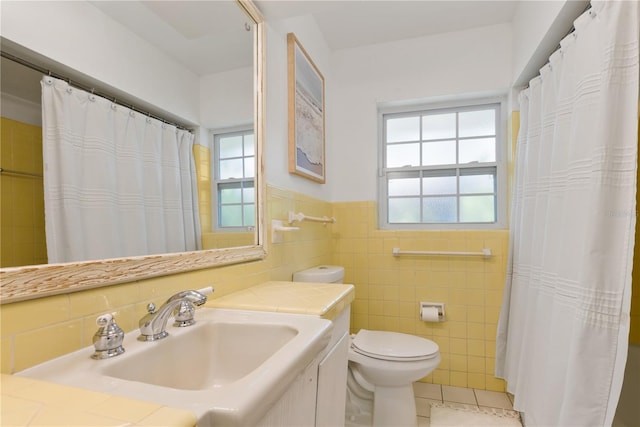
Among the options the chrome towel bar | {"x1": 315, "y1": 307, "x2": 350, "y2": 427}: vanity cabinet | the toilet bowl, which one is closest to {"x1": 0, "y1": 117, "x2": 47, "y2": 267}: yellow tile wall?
{"x1": 315, "y1": 307, "x2": 350, "y2": 427}: vanity cabinet

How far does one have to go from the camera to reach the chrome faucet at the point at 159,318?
75 cm

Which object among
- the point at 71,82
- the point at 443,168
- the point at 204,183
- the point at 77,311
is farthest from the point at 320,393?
the point at 443,168

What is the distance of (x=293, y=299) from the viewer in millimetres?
1118

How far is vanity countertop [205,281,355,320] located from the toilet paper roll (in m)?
1.10

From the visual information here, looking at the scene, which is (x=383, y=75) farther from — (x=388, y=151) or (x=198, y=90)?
(x=198, y=90)

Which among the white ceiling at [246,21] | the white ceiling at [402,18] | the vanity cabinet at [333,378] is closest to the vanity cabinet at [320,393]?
the vanity cabinet at [333,378]

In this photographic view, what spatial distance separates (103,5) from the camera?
2.63ft

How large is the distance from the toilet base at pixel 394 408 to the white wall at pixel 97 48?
1683mm

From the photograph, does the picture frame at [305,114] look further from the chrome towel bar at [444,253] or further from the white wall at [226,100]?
the chrome towel bar at [444,253]

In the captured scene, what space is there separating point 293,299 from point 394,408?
3.55 feet

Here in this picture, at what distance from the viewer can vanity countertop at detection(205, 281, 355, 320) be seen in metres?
1.00

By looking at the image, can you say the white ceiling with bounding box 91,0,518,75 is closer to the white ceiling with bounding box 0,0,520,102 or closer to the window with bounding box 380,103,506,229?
the white ceiling with bounding box 0,0,520,102

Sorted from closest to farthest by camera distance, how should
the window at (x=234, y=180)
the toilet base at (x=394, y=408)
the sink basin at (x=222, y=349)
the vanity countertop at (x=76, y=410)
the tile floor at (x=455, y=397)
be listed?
1. the vanity countertop at (x=76, y=410)
2. the sink basin at (x=222, y=349)
3. the window at (x=234, y=180)
4. the toilet base at (x=394, y=408)
5. the tile floor at (x=455, y=397)

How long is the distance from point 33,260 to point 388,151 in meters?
2.36
